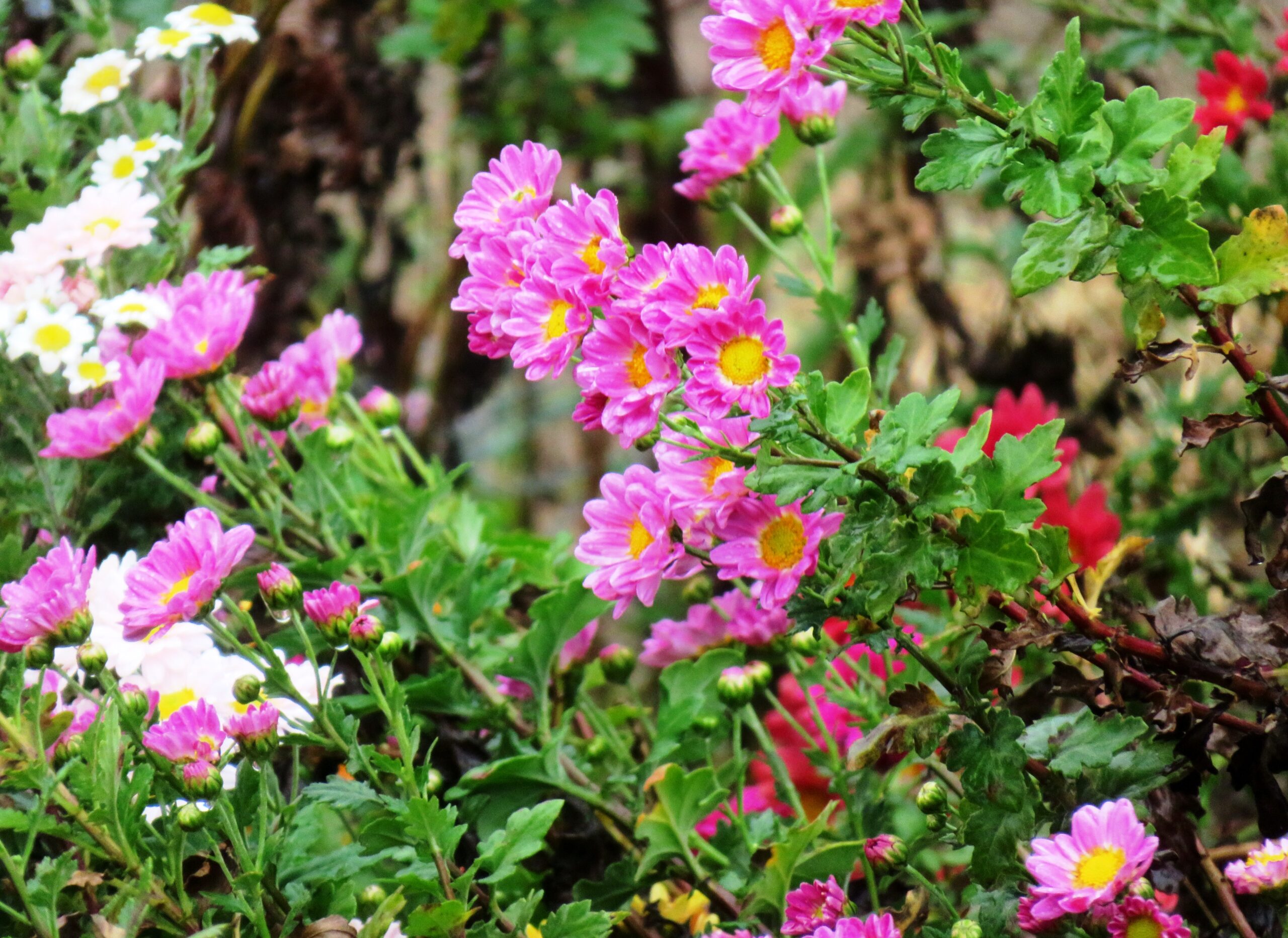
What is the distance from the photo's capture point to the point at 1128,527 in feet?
3.34

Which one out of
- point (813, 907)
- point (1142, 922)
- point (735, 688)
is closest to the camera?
point (1142, 922)

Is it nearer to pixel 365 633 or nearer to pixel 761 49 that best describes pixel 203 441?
pixel 365 633

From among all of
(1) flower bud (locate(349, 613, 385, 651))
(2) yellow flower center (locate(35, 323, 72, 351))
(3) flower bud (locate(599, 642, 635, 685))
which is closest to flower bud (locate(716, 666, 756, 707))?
(3) flower bud (locate(599, 642, 635, 685))

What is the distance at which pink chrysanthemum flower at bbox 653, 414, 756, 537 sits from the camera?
0.52 metres

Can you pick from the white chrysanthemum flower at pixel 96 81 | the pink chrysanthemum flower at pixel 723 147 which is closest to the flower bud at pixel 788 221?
the pink chrysanthemum flower at pixel 723 147

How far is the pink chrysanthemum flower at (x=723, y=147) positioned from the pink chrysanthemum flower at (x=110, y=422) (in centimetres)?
30

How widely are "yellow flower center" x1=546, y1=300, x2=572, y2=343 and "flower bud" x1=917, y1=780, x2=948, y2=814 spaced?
26 centimetres

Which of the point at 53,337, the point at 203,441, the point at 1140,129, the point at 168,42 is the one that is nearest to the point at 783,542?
the point at 1140,129

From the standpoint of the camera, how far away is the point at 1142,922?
470 mm

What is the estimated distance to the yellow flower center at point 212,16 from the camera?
0.87 m

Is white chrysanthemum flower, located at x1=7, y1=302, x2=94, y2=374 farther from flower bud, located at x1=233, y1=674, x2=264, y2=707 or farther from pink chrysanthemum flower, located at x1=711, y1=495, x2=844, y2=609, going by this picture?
pink chrysanthemum flower, located at x1=711, y1=495, x2=844, y2=609

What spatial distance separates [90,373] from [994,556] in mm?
495

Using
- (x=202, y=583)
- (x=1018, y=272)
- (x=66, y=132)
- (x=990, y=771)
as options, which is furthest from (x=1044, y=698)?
(x=66, y=132)

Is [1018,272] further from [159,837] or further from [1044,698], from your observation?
[159,837]
